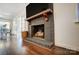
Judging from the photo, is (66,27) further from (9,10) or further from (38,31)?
(9,10)

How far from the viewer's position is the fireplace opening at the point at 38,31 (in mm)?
2066

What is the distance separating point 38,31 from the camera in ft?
6.88

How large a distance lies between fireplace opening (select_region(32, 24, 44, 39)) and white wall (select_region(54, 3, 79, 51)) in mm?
232

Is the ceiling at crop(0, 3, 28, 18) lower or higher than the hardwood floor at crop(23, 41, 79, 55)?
higher

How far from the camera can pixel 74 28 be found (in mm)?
1967

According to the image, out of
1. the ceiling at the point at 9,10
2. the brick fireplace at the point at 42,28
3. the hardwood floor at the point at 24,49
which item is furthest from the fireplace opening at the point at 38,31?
the ceiling at the point at 9,10

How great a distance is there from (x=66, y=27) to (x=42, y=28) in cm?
37

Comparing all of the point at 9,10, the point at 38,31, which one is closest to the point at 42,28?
the point at 38,31

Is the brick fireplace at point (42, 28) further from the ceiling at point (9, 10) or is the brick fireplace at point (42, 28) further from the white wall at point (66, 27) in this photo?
the ceiling at point (9, 10)

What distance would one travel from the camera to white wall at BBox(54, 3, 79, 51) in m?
1.97

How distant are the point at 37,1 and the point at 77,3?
2.03 ft

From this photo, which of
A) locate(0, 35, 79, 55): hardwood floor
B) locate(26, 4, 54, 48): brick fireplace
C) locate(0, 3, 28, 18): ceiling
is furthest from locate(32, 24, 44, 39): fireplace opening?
locate(0, 3, 28, 18): ceiling

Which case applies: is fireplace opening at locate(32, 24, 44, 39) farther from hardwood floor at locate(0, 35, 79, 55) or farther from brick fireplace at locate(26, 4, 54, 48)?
hardwood floor at locate(0, 35, 79, 55)

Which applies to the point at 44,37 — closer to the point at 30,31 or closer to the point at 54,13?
the point at 30,31
